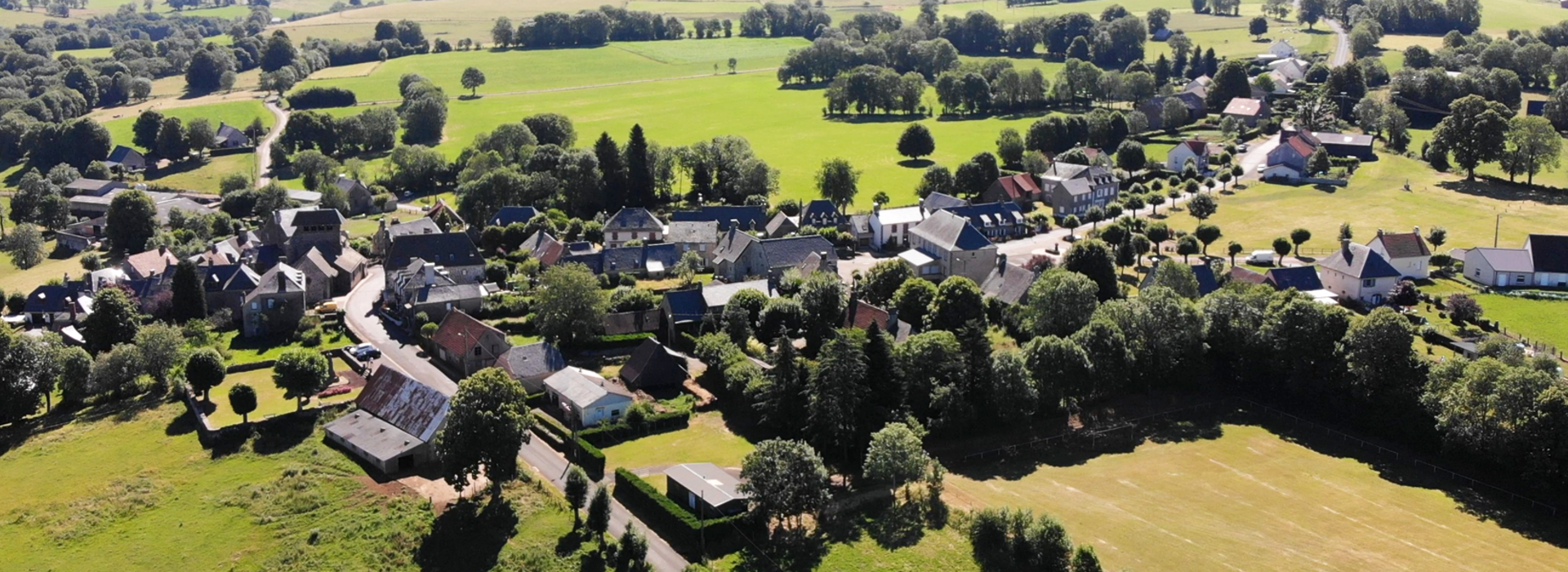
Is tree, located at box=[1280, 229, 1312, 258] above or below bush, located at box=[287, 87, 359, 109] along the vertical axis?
below

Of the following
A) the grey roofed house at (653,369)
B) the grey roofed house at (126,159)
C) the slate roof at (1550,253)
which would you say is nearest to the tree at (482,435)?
the grey roofed house at (653,369)

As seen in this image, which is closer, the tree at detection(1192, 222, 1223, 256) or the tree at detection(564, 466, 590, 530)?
the tree at detection(564, 466, 590, 530)

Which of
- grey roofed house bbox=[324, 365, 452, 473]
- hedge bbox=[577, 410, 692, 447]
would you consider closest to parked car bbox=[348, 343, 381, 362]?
grey roofed house bbox=[324, 365, 452, 473]

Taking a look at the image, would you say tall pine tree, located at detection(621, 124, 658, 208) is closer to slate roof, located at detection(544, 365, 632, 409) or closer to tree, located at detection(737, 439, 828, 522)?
slate roof, located at detection(544, 365, 632, 409)

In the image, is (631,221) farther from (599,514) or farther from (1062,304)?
(599,514)

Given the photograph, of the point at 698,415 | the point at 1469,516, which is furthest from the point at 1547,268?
the point at 698,415

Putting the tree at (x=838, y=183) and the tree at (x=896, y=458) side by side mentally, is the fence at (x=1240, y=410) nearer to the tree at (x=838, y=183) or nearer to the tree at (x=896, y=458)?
the tree at (x=896, y=458)
